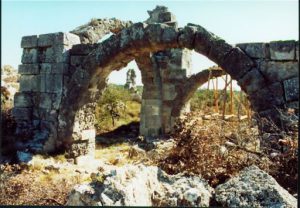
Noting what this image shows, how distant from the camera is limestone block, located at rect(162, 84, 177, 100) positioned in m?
13.0

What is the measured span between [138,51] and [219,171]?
3639 millimetres

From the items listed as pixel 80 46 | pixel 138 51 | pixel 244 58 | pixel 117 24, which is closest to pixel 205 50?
pixel 244 58

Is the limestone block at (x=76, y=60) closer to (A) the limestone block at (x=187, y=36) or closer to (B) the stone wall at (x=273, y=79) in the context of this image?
(A) the limestone block at (x=187, y=36)

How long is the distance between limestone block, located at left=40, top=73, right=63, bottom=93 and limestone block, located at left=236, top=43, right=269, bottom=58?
3632mm

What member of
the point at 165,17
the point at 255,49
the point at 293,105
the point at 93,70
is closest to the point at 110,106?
the point at 165,17

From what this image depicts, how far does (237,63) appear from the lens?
20.5 feet

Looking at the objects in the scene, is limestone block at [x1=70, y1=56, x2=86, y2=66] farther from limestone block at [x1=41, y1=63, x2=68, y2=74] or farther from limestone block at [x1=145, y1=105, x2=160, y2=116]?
limestone block at [x1=145, y1=105, x2=160, y2=116]

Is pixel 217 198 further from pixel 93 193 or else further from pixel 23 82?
pixel 23 82

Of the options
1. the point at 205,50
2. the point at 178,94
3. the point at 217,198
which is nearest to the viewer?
the point at 217,198

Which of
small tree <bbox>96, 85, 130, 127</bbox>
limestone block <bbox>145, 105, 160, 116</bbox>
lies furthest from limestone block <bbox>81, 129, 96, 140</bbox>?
limestone block <bbox>145, 105, 160, 116</bbox>

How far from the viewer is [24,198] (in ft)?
15.7

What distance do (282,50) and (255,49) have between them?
1.39ft

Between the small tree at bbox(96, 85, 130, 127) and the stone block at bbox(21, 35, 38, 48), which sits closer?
the stone block at bbox(21, 35, 38, 48)

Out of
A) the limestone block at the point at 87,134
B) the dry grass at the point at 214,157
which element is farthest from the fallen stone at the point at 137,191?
the limestone block at the point at 87,134
